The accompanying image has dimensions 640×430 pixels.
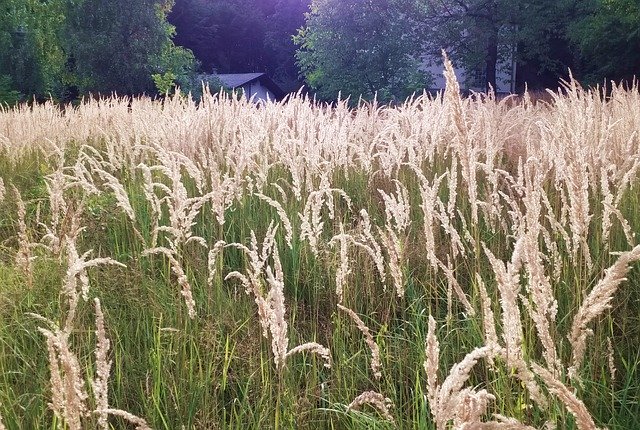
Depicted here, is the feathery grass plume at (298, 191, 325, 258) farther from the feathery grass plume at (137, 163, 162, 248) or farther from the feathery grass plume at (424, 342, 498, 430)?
the feathery grass plume at (424, 342, 498, 430)

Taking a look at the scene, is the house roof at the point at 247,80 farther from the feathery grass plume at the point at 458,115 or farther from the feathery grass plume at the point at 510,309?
the feathery grass plume at the point at 510,309

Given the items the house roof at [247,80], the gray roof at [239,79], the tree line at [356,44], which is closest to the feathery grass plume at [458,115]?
the tree line at [356,44]

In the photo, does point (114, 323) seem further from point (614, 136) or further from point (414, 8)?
point (414, 8)

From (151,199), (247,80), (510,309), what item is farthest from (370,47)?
(510,309)

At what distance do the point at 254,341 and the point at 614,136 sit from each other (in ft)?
8.90

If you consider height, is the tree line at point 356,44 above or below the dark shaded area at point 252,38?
below

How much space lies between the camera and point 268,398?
1.76 m

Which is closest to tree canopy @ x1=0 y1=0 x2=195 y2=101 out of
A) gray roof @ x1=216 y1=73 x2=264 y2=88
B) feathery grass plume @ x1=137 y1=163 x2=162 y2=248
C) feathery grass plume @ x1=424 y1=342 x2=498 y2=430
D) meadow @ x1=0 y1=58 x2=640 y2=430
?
gray roof @ x1=216 y1=73 x2=264 y2=88

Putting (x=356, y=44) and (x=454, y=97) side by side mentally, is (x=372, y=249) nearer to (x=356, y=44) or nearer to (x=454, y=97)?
(x=454, y=97)

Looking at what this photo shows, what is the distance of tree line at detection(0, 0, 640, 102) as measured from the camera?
69.3 ft

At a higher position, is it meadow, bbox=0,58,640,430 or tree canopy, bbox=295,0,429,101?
tree canopy, bbox=295,0,429,101

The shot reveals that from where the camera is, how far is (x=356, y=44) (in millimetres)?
22469

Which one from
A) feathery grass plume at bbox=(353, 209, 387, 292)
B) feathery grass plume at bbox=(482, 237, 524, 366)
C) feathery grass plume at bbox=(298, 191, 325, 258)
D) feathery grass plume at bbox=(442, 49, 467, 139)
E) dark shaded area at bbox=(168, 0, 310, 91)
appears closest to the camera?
feathery grass plume at bbox=(482, 237, 524, 366)

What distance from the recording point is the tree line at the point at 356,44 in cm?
2111
